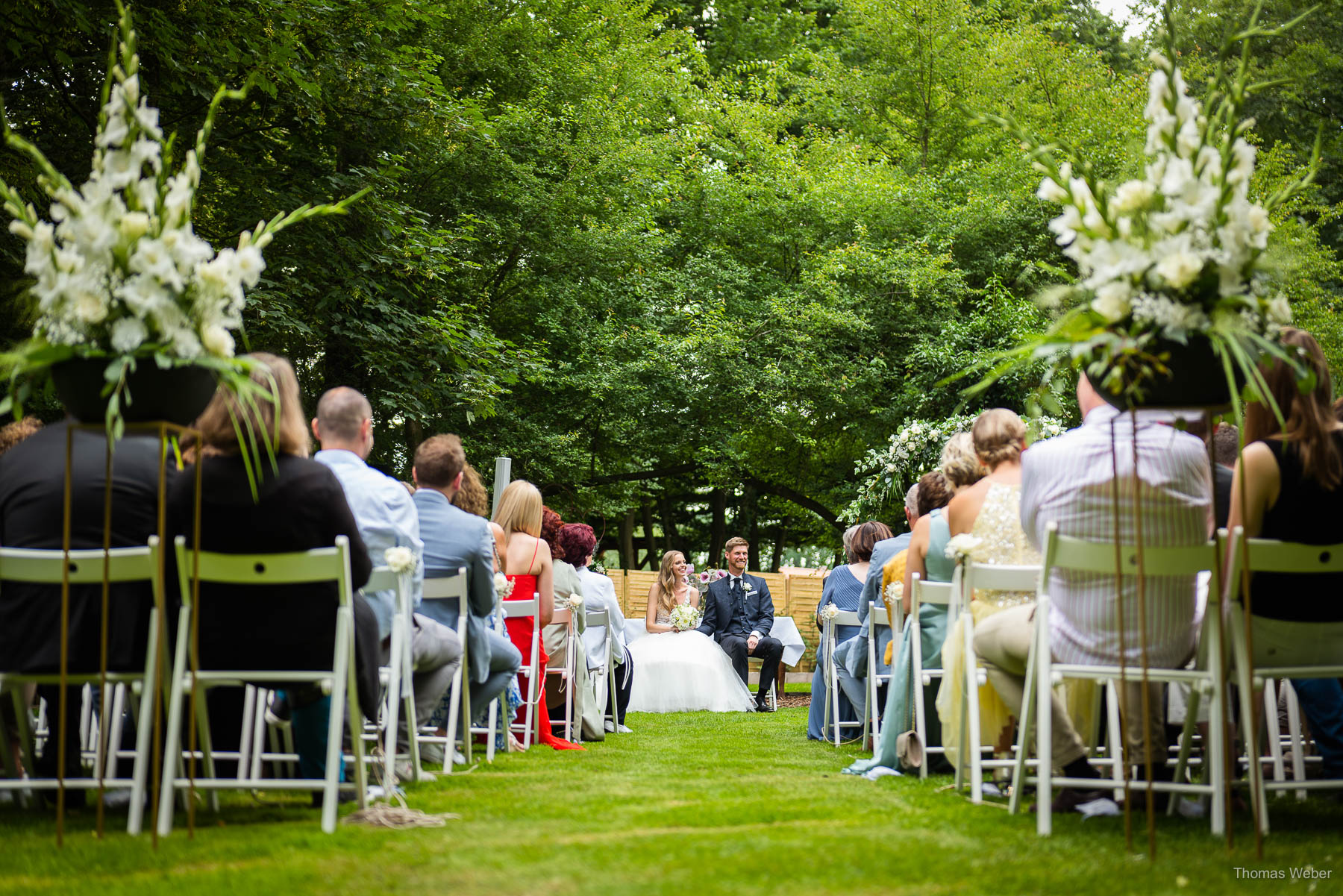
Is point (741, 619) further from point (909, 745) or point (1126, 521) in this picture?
point (1126, 521)

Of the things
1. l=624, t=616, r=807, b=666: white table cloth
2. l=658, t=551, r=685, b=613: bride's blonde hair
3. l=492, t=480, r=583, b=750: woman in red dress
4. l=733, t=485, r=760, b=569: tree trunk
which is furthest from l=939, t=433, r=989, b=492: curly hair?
l=733, t=485, r=760, b=569: tree trunk

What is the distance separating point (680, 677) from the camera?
12.2 meters

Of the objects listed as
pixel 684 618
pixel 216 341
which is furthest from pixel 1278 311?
pixel 684 618

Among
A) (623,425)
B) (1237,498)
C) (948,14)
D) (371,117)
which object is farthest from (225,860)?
(948,14)

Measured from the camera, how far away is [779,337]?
66.7 ft

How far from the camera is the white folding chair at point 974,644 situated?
482 centimetres

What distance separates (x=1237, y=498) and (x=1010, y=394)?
12.2 m

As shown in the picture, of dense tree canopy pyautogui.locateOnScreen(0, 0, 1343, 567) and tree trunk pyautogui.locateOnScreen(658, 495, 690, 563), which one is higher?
dense tree canopy pyautogui.locateOnScreen(0, 0, 1343, 567)

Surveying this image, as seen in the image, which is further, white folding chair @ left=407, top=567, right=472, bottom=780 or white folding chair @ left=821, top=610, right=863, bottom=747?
white folding chair @ left=821, top=610, right=863, bottom=747

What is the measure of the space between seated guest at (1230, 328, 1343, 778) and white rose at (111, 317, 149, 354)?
3429 mm

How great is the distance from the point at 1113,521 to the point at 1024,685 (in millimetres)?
840

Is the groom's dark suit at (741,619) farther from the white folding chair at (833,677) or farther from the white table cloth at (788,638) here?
the white folding chair at (833,677)

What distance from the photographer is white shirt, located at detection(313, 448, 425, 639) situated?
210 inches

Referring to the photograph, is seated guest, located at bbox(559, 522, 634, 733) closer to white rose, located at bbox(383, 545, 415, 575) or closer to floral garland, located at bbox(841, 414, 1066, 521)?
white rose, located at bbox(383, 545, 415, 575)
